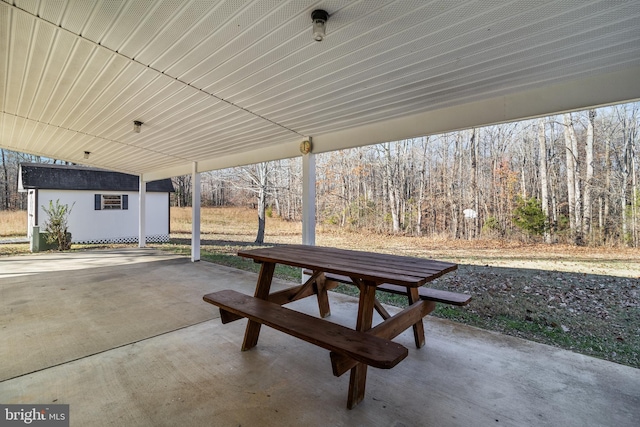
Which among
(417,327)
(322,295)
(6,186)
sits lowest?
(417,327)

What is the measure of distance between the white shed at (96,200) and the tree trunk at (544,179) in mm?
12427

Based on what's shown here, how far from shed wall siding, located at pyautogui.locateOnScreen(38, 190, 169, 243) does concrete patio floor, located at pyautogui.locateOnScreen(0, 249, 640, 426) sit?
8474 mm

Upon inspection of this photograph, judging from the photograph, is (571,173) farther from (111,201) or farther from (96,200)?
(96,200)

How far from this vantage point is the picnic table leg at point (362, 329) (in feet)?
5.92

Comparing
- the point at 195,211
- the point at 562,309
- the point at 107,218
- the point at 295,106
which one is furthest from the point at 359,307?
the point at 107,218

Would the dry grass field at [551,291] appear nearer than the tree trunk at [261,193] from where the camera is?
Yes

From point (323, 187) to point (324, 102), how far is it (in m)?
5.71

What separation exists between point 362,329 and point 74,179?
1290cm

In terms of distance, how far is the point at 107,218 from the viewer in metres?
10.9

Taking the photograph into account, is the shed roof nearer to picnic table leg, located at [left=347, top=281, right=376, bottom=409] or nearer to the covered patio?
the covered patio

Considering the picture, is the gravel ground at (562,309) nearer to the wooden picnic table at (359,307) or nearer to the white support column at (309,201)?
the wooden picnic table at (359,307)

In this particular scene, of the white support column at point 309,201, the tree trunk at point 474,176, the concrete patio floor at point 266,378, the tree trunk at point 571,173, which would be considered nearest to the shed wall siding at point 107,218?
the concrete patio floor at point 266,378

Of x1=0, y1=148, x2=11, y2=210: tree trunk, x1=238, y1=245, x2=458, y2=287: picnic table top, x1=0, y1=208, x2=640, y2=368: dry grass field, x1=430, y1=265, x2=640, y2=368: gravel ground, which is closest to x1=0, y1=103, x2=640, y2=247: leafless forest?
x1=0, y1=208, x2=640, y2=368: dry grass field

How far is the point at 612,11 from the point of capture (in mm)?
1562
